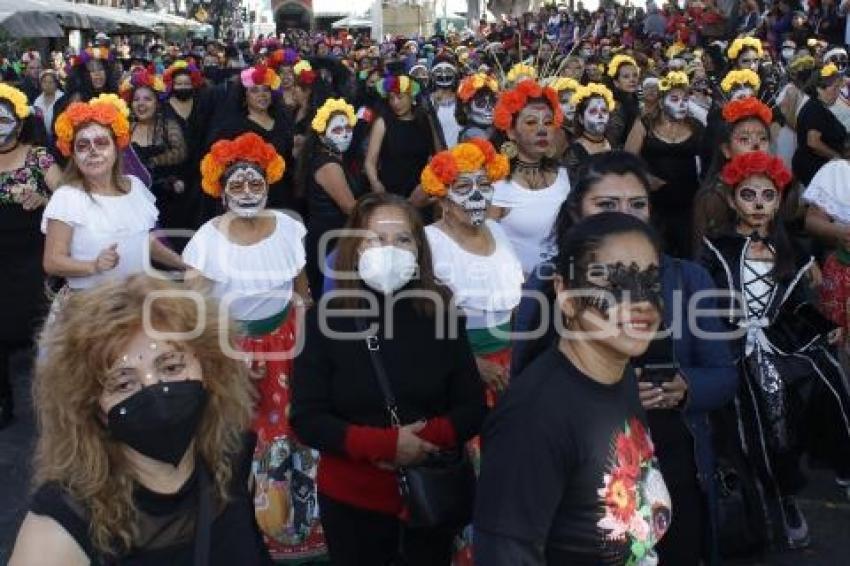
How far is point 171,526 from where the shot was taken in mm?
2156

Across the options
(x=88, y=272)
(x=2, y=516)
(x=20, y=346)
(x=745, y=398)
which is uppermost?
(x=88, y=272)

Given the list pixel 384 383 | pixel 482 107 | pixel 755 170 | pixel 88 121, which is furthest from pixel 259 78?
pixel 384 383

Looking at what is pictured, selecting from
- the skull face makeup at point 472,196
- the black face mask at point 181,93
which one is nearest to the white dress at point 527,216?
the skull face makeup at point 472,196

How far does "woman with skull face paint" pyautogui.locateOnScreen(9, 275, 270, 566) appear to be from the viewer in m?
2.06

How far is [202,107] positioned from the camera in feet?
32.4

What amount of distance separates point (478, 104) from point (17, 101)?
3.88 meters

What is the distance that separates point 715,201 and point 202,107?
6373 millimetres

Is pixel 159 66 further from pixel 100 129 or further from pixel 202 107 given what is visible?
pixel 100 129

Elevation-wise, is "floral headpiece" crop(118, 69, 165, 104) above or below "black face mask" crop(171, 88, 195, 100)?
above

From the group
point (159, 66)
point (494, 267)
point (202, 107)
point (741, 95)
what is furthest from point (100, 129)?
point (159, 66)

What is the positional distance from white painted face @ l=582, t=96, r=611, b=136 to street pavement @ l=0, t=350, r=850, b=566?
3272 millimetres

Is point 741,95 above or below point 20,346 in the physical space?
above

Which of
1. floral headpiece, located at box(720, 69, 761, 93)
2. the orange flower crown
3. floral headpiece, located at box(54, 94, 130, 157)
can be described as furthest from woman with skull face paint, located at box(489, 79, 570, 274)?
floral headpiece, located at box(720, 69, 761, 93)

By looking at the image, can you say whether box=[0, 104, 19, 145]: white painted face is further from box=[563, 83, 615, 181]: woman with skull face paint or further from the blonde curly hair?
the blonde curly hair
